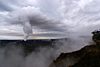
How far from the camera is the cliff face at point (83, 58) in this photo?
22.9 feet

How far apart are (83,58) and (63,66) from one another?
230 cm

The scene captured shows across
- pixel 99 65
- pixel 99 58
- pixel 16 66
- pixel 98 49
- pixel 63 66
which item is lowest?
pixel 16 66

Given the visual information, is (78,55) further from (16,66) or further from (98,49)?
(16,66)

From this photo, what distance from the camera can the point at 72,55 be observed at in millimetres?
8133

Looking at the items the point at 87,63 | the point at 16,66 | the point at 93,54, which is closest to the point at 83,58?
the point at 87,63

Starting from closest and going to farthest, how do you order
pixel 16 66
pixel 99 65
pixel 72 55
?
pixel 99 65 → pixel 72 55 → pixel 16 66

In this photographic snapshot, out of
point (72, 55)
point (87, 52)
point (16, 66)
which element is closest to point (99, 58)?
point (87, 52)

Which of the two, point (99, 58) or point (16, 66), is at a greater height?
point (99, 58)

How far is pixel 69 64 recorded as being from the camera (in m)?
7.84

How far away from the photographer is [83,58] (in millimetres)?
7383

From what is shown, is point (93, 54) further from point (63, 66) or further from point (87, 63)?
point (63, 66)

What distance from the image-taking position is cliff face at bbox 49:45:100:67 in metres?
6.98

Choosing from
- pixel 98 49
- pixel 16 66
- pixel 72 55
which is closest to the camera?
pixel 98 49

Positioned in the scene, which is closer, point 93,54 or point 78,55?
point 93,54
